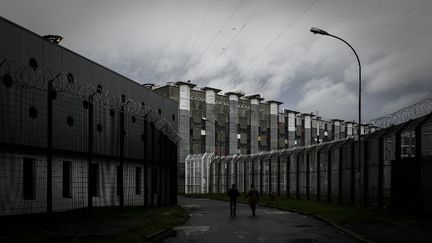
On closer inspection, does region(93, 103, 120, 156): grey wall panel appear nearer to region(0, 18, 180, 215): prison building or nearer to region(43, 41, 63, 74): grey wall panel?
region(0, 18, 180, 215): prison building

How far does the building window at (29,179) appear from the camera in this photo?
20672 millimetres

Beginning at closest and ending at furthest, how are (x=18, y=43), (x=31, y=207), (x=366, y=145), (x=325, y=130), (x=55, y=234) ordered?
(x=55, y=234) → (x=31, y=207) → (x=18, y=43) → (x=366, y=145) → (x=325, y=130)

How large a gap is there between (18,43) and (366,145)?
17.7 metres

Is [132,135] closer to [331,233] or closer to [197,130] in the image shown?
[331,233]

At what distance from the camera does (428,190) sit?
861 inches

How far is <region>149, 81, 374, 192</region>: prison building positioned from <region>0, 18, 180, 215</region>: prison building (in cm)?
3474

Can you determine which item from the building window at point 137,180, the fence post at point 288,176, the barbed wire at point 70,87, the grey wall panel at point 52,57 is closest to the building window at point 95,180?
the barbed wire at point 70,87

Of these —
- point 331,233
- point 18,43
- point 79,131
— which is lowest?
point 331,233

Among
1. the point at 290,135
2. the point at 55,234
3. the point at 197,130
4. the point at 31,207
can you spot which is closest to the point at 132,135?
the point at 31,207

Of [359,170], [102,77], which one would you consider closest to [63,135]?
[102,77]

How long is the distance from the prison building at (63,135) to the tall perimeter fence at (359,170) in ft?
33.2

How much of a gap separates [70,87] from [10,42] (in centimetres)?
292

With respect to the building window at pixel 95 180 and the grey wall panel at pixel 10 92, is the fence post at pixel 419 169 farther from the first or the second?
the grey wall panel at pixel 10 92

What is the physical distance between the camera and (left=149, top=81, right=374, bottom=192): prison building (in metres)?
73.9
